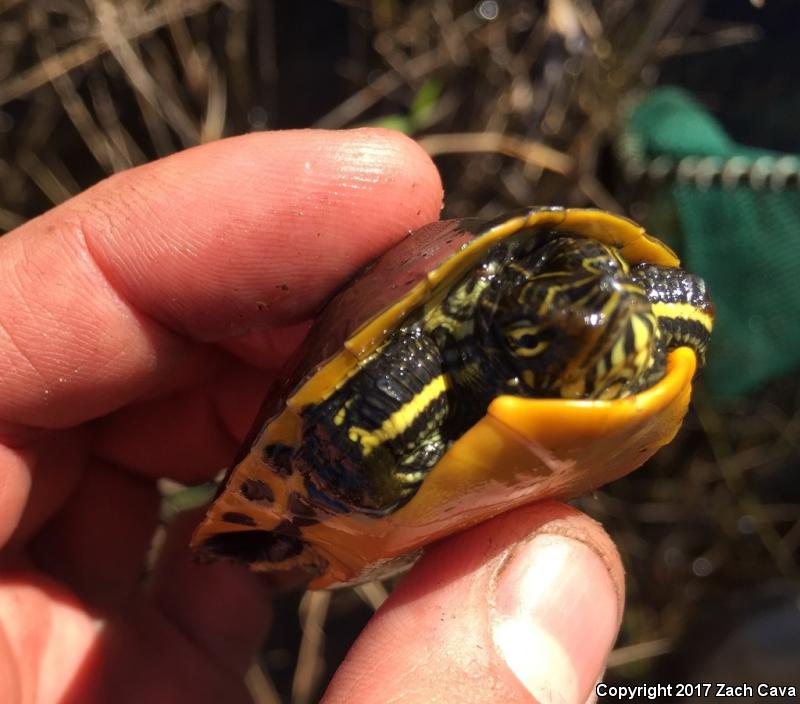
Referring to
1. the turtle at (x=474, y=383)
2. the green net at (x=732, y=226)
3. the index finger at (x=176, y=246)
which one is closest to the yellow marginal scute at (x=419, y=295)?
the turtle at (x=474, y=383)

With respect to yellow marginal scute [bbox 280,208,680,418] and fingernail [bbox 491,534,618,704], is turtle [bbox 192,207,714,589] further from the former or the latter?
fingernail [bbox 491,534,618,704]

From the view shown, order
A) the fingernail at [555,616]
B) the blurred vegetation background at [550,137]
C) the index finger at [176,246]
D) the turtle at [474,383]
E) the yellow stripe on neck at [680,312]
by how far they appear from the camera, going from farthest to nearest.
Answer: the blurred vegetation background at [550,137] → the index finger at [176,246] → the yellow stripe on neck at [680,312] → the fingernail at [555,616] → the turtle at [474,383]

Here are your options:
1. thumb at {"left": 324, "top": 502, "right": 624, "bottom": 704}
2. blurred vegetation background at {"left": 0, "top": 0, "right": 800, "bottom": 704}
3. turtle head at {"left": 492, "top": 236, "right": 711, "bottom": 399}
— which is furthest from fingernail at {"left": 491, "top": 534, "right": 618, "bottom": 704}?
blurred vegetation background at {"left": 0, "top": 0, "right": 800, "bottom": 704}

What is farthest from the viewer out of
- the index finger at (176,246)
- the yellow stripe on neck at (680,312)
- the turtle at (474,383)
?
the index finger at (176,246)

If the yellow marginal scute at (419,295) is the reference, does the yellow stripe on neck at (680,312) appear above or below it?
below

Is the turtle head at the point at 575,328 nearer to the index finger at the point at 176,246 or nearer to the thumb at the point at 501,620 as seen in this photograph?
the thumb at the point at 501,620

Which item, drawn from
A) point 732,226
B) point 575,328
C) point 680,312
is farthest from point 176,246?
point 732,226

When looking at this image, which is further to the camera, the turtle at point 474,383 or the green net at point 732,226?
the green net at point 732,226

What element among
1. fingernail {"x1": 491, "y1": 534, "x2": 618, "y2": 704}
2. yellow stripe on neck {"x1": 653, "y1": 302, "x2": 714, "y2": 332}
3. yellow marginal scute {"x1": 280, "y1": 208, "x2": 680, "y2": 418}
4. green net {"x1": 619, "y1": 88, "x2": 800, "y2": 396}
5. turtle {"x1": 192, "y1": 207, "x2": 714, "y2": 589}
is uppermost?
yellow marginal scute {"x1": 280, "y1": 208, "x2": 680, "y2": 418}
